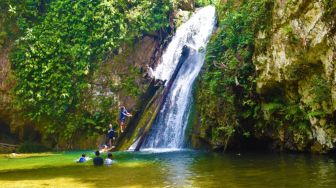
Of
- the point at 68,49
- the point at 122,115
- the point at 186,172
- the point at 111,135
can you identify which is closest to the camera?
the point at 186,172

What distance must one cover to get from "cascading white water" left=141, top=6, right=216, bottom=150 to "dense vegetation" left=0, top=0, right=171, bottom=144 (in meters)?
1.70

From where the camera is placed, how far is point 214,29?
26531 mm

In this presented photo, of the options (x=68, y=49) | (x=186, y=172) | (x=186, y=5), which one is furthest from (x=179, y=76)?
(x=186, y=172)

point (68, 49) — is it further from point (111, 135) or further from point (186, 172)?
point (186, 172)

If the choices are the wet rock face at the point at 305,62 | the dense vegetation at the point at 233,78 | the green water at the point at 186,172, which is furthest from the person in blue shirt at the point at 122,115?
the wet rock face at the point at 305,62

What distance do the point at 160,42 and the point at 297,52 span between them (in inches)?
529

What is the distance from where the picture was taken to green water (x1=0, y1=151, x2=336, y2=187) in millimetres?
11203

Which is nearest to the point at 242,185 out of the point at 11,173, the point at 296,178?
the point at 296,178

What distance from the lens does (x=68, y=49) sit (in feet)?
87.4

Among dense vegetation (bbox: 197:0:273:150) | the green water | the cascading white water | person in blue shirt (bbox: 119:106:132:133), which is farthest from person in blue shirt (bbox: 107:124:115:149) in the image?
the green water

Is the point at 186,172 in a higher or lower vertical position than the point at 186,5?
lower

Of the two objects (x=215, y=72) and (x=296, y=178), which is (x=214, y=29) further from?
(x=296, y=178)

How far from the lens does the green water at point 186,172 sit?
11.2 meters

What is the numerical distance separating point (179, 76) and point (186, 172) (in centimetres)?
1216
